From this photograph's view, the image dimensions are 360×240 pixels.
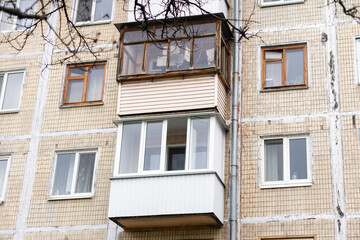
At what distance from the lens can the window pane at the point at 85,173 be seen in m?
17.0

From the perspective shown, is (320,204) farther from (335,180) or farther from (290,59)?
(290,59)

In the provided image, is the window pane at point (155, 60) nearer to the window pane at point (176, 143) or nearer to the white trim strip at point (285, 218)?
the window pane at point (176, 143)

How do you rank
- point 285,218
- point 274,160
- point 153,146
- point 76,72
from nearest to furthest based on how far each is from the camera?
1. point 285,218
2. point 274,160
3. point 153,146
4. point 76,72

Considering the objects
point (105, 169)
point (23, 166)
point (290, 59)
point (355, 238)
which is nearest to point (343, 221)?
point (355, 238)

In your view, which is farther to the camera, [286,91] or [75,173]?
[75,173]

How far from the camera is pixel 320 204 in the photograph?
15.0 m

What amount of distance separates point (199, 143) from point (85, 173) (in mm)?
3324

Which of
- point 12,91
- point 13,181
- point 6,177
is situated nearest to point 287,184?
point 13,181

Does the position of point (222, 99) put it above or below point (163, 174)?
above

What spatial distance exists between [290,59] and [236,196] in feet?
13.1

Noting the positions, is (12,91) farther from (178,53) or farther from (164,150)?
(164,150)

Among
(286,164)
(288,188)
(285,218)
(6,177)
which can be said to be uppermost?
(286,164)

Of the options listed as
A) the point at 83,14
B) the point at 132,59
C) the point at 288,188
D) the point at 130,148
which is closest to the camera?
the point at 288,188

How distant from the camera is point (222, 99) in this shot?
16.6 metres
